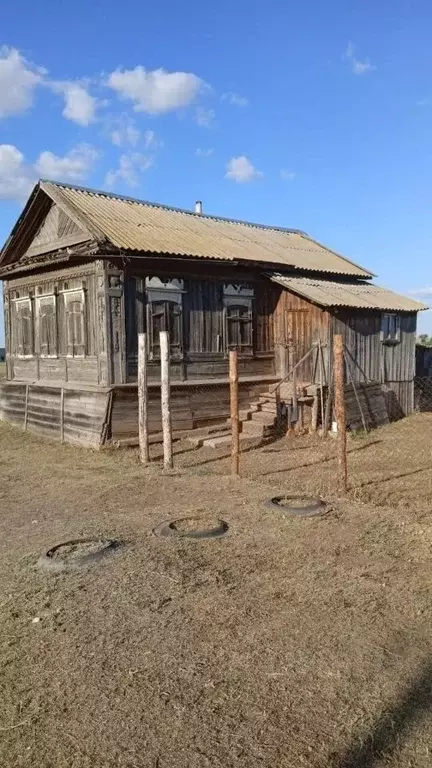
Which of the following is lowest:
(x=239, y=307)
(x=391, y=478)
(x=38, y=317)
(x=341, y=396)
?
(x=391, y=478)

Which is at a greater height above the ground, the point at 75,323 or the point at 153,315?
the point at 153,315

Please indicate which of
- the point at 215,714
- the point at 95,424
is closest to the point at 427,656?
the point at 215,714

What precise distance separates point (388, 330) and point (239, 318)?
4710mm

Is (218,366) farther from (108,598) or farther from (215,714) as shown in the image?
(215,714)

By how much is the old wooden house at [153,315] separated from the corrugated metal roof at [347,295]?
0.08 m

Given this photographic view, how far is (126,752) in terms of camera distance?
11.0ft

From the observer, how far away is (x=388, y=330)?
17.8 metres

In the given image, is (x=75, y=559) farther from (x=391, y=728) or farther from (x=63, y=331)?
(x=63, y=331)

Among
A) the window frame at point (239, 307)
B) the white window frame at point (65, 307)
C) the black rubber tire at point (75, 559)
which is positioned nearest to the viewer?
the black rubber tire at point (75, 559)

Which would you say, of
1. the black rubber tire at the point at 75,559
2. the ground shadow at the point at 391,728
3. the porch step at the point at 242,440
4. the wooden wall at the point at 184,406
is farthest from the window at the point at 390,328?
the ground shadow at the point at 391,728

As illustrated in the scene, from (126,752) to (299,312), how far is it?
13.9m

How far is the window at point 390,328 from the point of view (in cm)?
1753

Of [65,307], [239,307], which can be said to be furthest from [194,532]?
[65,307]

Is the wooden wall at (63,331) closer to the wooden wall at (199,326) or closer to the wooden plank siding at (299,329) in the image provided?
the wooden wall at (199,326)
